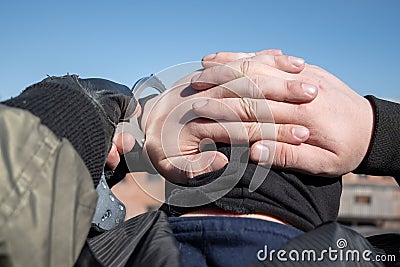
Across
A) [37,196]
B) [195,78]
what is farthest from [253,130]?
[37,196]

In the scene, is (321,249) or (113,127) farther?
(113,127)

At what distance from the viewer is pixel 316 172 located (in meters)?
0.80

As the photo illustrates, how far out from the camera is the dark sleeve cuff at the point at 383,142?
850mm

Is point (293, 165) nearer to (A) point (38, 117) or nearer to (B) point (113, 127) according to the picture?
(B) point (113, 127)

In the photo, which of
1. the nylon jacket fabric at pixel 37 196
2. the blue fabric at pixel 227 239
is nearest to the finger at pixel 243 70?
the blue fabric at pixel 227 239

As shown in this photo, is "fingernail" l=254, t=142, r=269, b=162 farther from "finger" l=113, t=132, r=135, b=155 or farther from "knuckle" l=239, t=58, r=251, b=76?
"finger" l=113, t=132, r=135, b=155

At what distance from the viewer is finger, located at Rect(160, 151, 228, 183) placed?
2.64 feet

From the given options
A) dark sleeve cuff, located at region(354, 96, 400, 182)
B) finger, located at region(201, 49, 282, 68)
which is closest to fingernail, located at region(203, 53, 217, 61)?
finger, located at region(201, 49, 282, 68)

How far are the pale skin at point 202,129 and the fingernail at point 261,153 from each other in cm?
2

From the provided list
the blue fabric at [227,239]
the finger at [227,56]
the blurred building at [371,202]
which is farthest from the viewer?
the blurred building at [371,202]

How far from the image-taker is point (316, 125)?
80 centimetres

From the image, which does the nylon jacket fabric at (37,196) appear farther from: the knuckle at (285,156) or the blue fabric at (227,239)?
the knuckle at (285,156)

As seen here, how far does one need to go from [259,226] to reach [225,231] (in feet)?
0.14

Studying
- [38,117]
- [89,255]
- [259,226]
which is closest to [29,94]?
[38,117]
